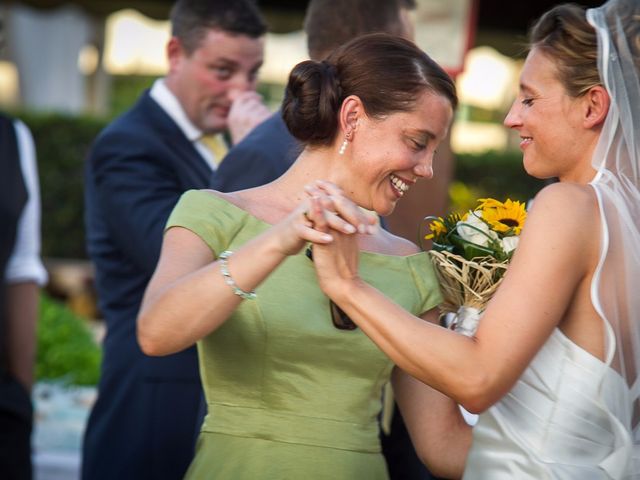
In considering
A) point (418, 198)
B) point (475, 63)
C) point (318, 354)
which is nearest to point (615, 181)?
point (318, 354)

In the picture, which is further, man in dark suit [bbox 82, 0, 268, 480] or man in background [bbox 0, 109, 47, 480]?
man in dark suit [bbox 82, 0, 268, 480]

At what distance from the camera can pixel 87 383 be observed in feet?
25.5

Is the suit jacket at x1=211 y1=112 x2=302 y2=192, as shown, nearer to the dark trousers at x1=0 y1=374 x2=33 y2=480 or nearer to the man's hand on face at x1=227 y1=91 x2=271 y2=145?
the man's hand on face at x1=227 y1=91 x2=271 y2=145

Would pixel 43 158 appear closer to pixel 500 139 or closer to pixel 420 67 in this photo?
pixel 500 139

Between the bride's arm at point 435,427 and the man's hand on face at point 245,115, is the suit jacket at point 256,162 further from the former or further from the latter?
the bride's arm at point 435,427

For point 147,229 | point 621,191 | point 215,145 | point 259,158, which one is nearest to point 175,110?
point 215,145

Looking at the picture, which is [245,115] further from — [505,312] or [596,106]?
[505,312]

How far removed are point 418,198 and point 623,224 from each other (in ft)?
7.31

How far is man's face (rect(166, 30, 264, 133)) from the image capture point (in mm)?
4391

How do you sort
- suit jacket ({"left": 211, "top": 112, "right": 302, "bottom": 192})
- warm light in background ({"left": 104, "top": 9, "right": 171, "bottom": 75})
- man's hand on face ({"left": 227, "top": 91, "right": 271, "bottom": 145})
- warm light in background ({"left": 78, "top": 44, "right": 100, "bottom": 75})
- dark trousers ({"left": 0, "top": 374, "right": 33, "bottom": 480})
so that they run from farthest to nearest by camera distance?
warm light in background ({"left": 104, "top": 9, "right": 171, "bottom": 75}), warm light in background ({"left": 78, "top": 44, "right": 100, "bottom": 75}), man's hand on face ({"left": 227, "top": 91, "right": 271, "bottom": 145}), dark trousers ({"left": 0, "top": 374, "right": 33, "bottom": 480}), suit jacket ({"left": 211, "top": 112, "right": 302, "bottom": 192})

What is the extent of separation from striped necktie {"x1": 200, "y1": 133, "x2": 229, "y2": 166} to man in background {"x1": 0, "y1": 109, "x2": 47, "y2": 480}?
27.2 inches

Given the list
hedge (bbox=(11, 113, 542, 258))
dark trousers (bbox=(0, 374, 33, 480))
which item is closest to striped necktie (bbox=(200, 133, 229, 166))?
dark trousers (bbox=(0, 374, 33, 480))

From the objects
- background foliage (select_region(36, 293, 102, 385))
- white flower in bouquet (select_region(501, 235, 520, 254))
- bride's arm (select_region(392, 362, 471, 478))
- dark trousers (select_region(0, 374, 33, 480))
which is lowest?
background foliage (select_region(36, 293, 102, 385))

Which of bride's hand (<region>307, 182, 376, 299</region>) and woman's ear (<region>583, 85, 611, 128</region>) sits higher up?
woman's ear (<region>583, 85, 611, 128</region>)
